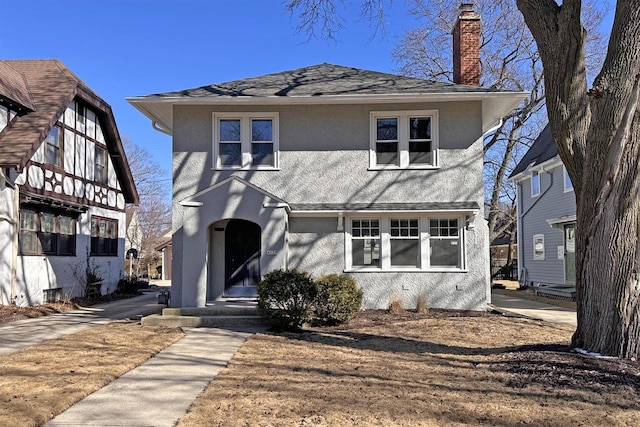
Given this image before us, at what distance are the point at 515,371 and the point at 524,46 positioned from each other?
76.9 ft

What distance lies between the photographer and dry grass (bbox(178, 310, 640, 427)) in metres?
4.75

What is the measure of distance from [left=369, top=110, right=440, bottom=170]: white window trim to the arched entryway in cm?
370

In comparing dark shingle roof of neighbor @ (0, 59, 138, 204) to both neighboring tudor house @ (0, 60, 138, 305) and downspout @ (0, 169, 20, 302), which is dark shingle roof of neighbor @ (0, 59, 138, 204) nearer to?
neighboring tudor house @ (0, 60, 138, 305)

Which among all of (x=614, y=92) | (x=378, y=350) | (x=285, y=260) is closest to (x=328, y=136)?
(x=285, y=260)

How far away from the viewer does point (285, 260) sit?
38.8 ft

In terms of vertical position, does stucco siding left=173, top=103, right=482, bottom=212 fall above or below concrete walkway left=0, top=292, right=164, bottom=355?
above

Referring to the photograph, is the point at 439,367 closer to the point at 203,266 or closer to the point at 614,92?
the point at 614,92

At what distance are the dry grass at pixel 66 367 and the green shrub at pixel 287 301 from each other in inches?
71.5

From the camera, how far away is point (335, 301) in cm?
1038

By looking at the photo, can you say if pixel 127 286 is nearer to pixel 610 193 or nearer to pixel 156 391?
pixel 156 391

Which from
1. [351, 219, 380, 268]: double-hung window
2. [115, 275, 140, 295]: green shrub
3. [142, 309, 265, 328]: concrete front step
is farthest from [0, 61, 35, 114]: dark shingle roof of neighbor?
[351, 219, 380, 268]: double-hung window

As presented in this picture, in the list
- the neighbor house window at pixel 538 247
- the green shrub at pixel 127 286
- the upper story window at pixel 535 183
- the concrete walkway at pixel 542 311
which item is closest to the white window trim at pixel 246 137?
the concrete walkway at pixel 542 311

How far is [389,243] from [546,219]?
10.9 meters

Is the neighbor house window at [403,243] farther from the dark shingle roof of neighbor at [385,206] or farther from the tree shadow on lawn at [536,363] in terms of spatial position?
the tree shadow on lawn at [536,363]
